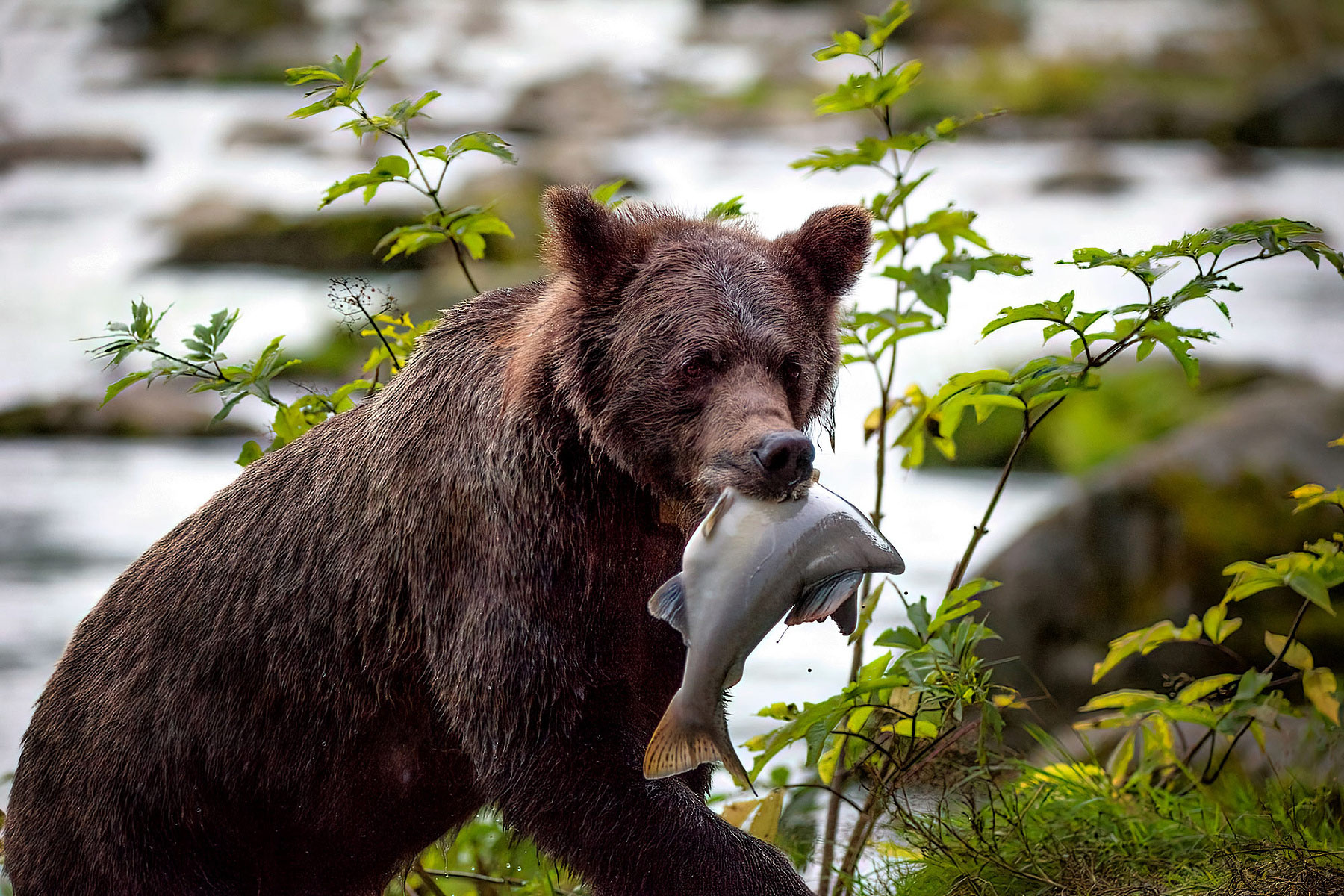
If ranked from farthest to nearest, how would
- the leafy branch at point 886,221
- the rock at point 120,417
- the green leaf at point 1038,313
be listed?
the rock at point 120,417, the leafy branch at point 886,221, the green leaf at point 1038,313

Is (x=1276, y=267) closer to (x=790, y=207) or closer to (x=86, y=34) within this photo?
(x=790, y=207)

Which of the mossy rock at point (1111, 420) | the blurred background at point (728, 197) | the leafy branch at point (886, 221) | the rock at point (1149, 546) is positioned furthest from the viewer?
the mossy rock at point (1111, 420)

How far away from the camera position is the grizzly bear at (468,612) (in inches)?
104

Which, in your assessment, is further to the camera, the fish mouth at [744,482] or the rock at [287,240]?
the rock at [287,240]

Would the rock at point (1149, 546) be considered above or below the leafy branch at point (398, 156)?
below

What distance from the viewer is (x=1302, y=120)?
66.4 ft

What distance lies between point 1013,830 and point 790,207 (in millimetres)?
15185

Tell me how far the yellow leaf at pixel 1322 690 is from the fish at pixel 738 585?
1641mm

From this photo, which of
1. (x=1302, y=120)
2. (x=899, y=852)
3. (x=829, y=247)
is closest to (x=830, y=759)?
(x=899, y=852)

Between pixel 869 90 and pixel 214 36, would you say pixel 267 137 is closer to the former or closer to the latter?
pixel 214 36

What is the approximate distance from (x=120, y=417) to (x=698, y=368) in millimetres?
11634

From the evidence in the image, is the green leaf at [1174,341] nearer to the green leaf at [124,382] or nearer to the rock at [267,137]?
the green leaf at [124,382]

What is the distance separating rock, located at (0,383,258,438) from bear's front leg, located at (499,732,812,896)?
10.8 metres

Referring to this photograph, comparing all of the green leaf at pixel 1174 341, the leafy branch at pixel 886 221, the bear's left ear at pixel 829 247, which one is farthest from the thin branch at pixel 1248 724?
the bear's left ear at pixel 829 247
